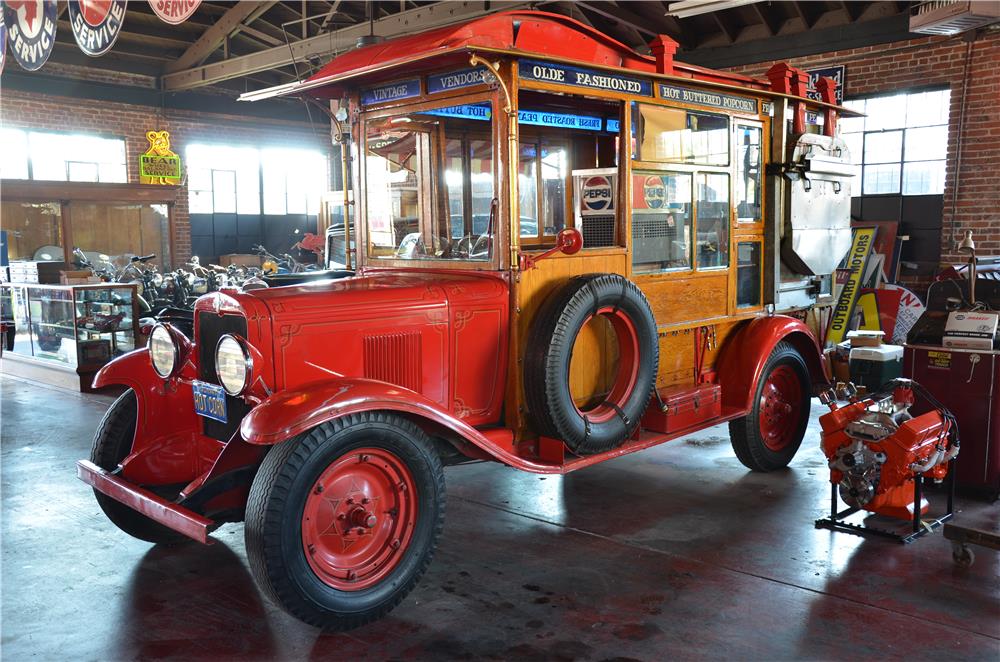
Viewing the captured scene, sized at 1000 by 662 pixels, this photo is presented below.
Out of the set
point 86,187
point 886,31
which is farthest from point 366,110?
point 86,187

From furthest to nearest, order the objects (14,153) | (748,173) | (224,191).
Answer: (224,191)
(14,153)
(748,173)

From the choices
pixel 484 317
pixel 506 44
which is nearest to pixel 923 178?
pixel 506 44

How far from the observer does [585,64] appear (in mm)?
3670

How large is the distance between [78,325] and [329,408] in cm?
646

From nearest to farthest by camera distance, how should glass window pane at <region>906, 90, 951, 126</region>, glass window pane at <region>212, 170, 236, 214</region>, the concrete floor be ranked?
the concrete floor < glass window pane at <region>906, 90, 951, 126</region> < glass window pane at <region>212, 170, 236, 214</region>

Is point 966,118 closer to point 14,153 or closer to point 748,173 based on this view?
point 748,173

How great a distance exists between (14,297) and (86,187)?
2.89 metres

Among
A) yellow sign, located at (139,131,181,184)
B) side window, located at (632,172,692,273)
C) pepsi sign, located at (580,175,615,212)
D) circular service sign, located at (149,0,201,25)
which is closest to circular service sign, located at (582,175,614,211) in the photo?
pepsi sign, located at (580,175,615,212)

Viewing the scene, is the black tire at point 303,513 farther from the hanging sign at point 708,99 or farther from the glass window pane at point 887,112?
the glass window pane at point 887,112

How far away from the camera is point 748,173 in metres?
4.88

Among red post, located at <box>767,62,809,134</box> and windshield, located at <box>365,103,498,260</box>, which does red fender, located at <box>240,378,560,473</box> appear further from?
red post, located at <box>767,62,809,134</box>

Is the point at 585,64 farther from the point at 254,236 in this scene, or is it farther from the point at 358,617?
the point at 254,236

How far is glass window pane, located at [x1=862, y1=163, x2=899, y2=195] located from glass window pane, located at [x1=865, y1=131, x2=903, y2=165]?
0.07 meters

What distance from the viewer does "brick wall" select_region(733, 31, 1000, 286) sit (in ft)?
26.2
